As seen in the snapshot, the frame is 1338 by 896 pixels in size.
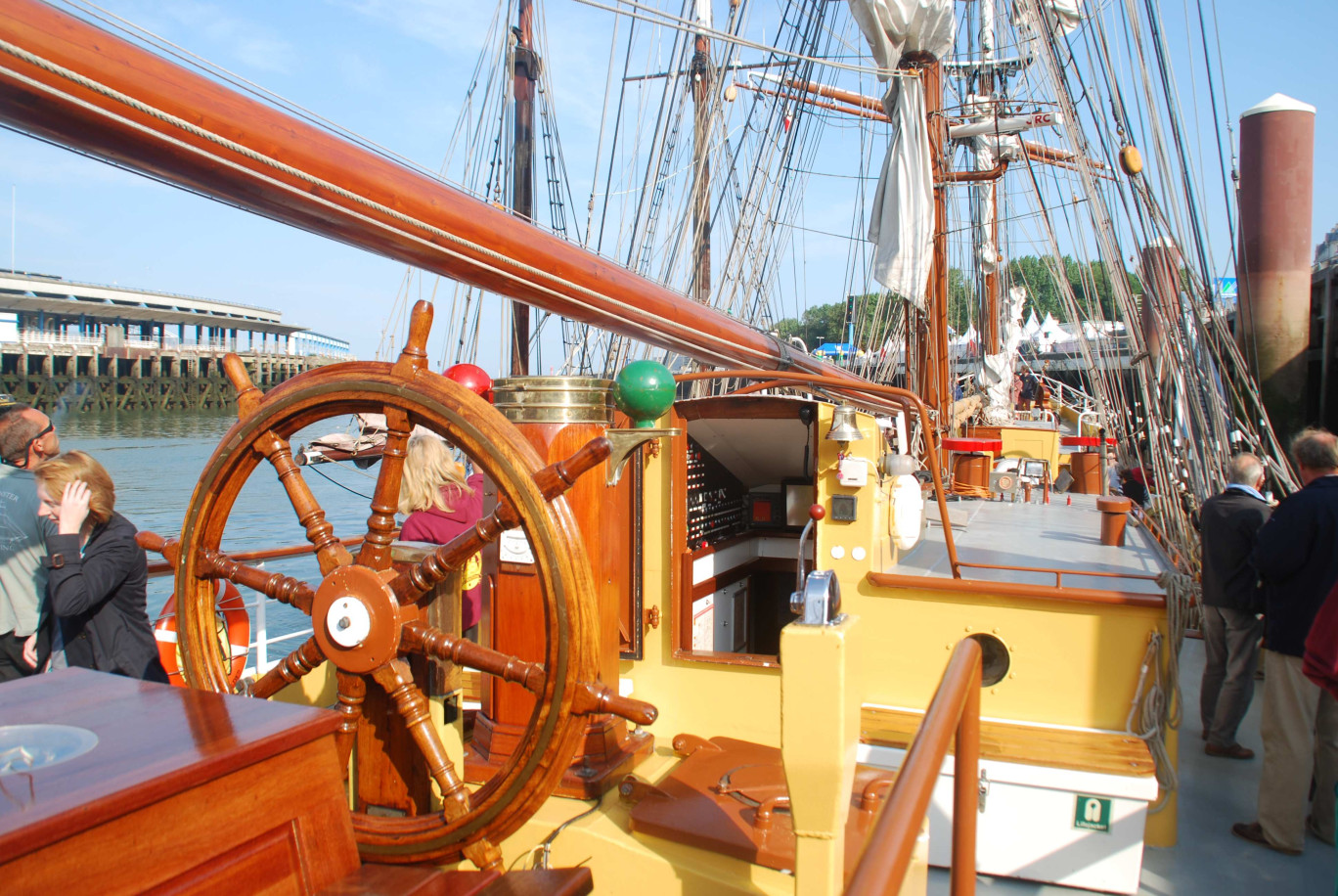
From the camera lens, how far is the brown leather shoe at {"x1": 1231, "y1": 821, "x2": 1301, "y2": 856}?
4043 mm

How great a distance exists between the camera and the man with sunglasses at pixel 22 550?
313cm

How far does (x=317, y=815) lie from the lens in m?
1.57

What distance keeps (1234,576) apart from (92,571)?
5.23m

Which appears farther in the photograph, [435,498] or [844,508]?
[844,508]

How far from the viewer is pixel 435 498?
3150mm

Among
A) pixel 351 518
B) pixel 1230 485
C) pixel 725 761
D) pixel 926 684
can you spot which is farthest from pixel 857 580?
pixel 351 518

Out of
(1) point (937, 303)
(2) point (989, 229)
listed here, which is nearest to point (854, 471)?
(1) point (937, 303)

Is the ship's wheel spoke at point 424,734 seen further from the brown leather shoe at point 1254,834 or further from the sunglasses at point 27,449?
the brown leather shoe at point 1254,834

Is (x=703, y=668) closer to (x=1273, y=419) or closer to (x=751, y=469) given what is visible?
(x=751, y=469)

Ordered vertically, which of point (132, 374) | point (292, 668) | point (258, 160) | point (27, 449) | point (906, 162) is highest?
point (906, 162)

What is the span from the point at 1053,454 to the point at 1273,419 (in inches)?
107

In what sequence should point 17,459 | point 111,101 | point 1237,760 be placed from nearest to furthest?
point 111,101, point 17,459, point 1237,760

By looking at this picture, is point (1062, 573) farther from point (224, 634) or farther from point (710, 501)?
point (224, 634)

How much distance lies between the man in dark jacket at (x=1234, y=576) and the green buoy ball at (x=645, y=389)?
3392 millimetres
